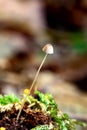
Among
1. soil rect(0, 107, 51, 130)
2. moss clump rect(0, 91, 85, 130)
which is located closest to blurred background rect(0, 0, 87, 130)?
moss clump rect(0, 91, 85, 130)

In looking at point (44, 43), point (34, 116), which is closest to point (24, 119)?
point (34, 116)

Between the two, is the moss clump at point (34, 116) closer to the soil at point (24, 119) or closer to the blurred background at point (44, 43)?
the soil at point (24, 119)

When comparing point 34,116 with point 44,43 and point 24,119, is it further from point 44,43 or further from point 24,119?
point 44,43

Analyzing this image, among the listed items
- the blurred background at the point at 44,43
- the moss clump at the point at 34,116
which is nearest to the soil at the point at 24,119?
the moss clump at the point at 34,116

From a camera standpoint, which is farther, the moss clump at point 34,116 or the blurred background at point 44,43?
the blurred background at point 44,43

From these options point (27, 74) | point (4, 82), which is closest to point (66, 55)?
point (27, 74)
